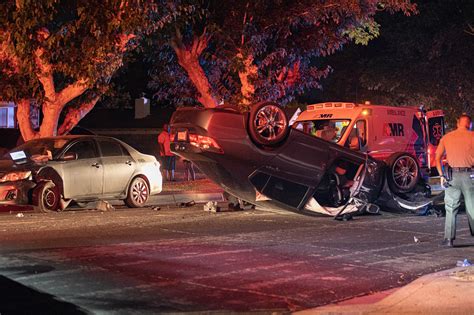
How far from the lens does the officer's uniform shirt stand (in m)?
10.9

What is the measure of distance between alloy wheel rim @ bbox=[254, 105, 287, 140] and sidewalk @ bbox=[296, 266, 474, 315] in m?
4.28

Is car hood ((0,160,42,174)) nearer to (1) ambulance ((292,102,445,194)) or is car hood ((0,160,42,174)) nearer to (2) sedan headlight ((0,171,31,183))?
(2) sedan headlight ((0,171,31,183))

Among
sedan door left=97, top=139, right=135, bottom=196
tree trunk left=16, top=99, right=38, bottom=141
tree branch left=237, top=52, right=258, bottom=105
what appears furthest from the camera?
tree branch left=237, top=52, right=258, bottom=105

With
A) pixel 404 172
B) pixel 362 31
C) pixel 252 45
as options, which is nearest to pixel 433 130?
pixel 404 172

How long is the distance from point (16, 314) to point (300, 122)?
32.8 feet

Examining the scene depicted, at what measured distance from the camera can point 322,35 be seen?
22297 millimetres

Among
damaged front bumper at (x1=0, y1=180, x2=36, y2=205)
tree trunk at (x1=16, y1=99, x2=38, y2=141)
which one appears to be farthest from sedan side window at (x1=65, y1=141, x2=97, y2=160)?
tree trunk at (x1=16, y1=99, x2=38, y2=141)

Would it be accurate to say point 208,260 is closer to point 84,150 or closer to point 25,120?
point 84,150

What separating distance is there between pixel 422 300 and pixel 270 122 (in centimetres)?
512

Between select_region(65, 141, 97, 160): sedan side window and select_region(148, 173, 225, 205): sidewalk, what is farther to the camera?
select_region(148, 173, 225, 205): sidewalk

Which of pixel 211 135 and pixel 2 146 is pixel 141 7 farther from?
pixel 2 146

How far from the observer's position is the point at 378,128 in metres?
15.4

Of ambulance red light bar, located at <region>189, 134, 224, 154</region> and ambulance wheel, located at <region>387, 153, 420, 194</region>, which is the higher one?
ambulance red light bar, located at <region>189, 134, 224, 154</region>

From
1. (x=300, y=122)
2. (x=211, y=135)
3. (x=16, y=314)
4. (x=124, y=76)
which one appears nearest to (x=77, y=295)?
(x=16, y=314)
